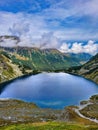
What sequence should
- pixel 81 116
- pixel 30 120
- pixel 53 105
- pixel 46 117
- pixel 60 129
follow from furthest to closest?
1. pixel 53 105
2. pixel 81 116
3. pixel 46 117
4. pixel 30 120
5. pixel 60 129

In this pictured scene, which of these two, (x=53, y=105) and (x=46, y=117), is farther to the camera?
(x=53, y=105)

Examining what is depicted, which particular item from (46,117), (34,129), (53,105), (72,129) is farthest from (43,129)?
(53,105)

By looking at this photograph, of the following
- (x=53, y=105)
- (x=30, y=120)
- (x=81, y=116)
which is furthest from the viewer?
(x=53, y=105)

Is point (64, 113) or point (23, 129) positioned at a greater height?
point (64, 113)

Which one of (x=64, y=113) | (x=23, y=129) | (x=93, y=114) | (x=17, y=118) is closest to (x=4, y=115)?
(x=17, y=118)

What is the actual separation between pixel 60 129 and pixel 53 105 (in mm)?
122181

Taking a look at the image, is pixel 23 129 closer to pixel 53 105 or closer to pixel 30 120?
pixel 30 120

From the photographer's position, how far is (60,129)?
227 ft

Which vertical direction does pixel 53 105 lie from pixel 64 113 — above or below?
above

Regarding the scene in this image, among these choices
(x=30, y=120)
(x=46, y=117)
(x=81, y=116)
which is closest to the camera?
(x=30, y=120)

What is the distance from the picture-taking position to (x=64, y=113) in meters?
138

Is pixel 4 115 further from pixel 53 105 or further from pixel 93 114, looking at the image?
pixel 53 105

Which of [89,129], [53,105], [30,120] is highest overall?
[53,105]

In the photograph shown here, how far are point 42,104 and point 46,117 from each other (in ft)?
243
